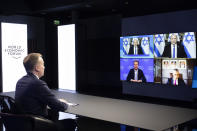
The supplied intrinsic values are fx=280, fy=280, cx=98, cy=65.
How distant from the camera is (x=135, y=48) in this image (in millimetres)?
5699

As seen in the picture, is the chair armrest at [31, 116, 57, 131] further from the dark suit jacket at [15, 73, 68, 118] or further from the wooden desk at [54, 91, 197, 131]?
the wooden desk at [54, 91, 197, 131]

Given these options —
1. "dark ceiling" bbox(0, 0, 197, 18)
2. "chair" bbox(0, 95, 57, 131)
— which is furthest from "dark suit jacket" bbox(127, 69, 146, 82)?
"chair" bbox(0, 95, 57, 131)

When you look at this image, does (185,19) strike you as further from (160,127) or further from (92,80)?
(92,80)

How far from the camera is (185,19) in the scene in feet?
16.7

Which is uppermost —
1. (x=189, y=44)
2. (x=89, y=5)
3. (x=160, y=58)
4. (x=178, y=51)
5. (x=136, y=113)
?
(x=89, y=5)

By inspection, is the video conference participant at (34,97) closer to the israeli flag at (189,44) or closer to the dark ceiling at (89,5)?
the dark ceiling at (89,5)

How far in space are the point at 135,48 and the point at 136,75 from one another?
1.81 feet

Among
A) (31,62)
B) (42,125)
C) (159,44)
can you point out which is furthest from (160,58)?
(42,125)

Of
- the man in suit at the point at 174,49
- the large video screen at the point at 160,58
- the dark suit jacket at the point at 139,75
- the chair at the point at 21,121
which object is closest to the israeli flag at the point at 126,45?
the large video screen at the point at 160,58

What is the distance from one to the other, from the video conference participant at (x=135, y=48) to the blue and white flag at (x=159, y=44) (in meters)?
0.35

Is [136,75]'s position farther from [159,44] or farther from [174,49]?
[174,49]

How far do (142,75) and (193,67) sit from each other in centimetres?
108

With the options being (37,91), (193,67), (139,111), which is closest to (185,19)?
(193,67)

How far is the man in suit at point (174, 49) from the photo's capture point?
503 centimetres
